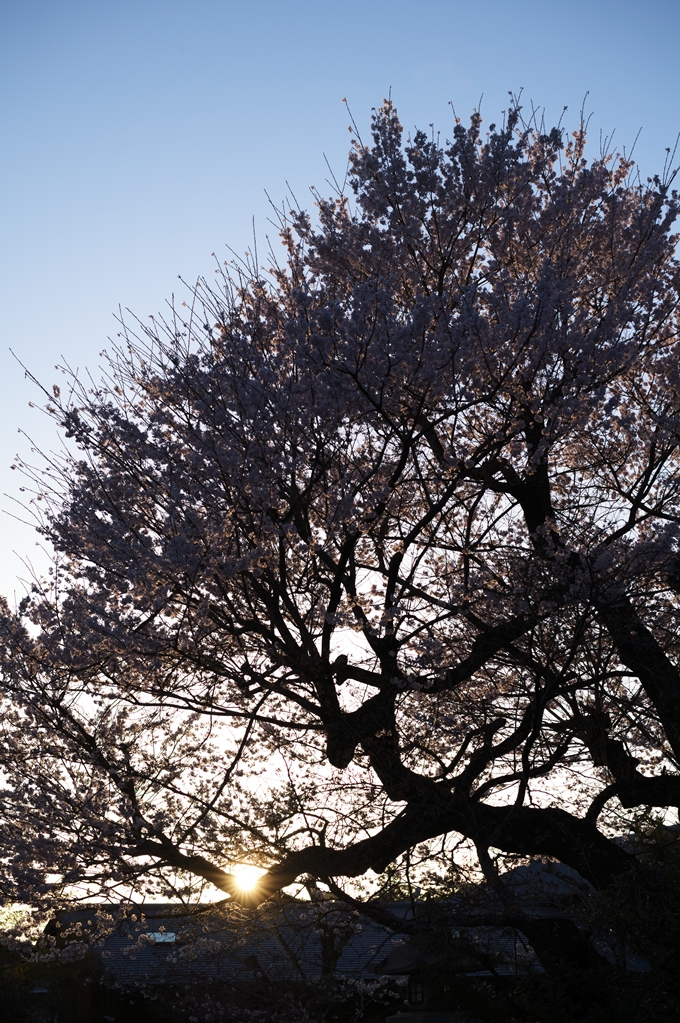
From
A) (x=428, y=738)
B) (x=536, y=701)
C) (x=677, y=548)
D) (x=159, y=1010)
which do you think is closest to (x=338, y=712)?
(x=428, y=738)

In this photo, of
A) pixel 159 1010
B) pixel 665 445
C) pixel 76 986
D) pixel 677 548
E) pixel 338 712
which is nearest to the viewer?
pixel 338 712

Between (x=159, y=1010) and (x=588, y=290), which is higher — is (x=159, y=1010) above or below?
below

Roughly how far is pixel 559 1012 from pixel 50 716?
574 cm

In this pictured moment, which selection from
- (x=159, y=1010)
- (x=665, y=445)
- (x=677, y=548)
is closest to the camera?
(x=677, y=548)

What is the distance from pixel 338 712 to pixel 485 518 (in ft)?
11.8

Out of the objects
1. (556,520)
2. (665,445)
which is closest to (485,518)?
(556,520)

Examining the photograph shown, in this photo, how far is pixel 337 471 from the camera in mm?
8734

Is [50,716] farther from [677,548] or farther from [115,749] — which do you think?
[677,548]

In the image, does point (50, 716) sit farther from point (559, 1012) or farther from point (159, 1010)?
point (159, 1010)

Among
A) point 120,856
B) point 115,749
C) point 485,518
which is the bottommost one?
point 120,856

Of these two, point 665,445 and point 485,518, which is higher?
point 665,445

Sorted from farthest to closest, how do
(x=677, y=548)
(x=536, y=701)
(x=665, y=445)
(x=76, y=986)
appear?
(x=76, y=986) < (x=665, y=445) < (x=677, y=548) < (x=536, y=701)

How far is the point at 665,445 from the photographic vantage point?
32.3 ft

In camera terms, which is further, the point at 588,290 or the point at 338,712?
the point at 588,290
